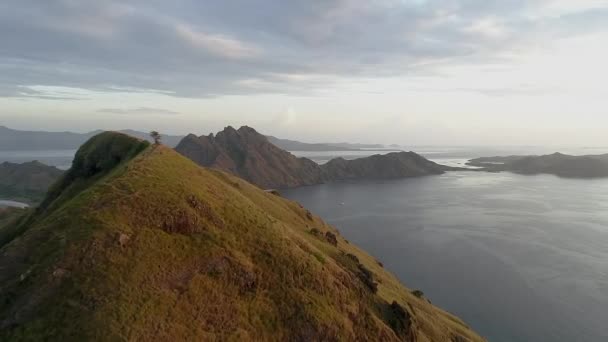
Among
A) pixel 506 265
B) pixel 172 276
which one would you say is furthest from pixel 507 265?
pixel 172 276

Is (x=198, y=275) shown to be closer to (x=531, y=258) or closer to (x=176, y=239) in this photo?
(x=176, y=239)

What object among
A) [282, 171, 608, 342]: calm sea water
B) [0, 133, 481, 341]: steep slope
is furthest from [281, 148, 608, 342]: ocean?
[0, 133, 481, 341]: steep slope

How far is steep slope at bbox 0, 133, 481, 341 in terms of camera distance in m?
26.2

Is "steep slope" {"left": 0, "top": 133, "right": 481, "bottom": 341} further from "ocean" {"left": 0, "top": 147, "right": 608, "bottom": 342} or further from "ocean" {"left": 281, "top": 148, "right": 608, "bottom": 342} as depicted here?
"ocean" {"left": 281, "top": 148, "right": 608, "bottom": 342}

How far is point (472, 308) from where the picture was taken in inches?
3688

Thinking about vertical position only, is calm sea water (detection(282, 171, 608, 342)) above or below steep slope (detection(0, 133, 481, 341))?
below

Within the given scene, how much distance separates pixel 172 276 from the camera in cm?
3105

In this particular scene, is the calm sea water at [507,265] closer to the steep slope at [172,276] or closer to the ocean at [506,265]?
the ocean at [506,265]

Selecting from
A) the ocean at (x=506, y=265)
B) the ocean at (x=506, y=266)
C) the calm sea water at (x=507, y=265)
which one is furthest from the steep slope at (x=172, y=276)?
the ocean at (x=506, y=266)

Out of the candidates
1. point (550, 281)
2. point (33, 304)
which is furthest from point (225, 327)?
point (550, 281)

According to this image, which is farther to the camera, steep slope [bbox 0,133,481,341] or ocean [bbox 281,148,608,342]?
ocean [bbox 281,148,608,342]

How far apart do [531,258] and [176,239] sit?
136 metres

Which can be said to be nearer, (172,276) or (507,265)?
(172,276)

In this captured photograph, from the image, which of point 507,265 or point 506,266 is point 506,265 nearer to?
point 507,265
